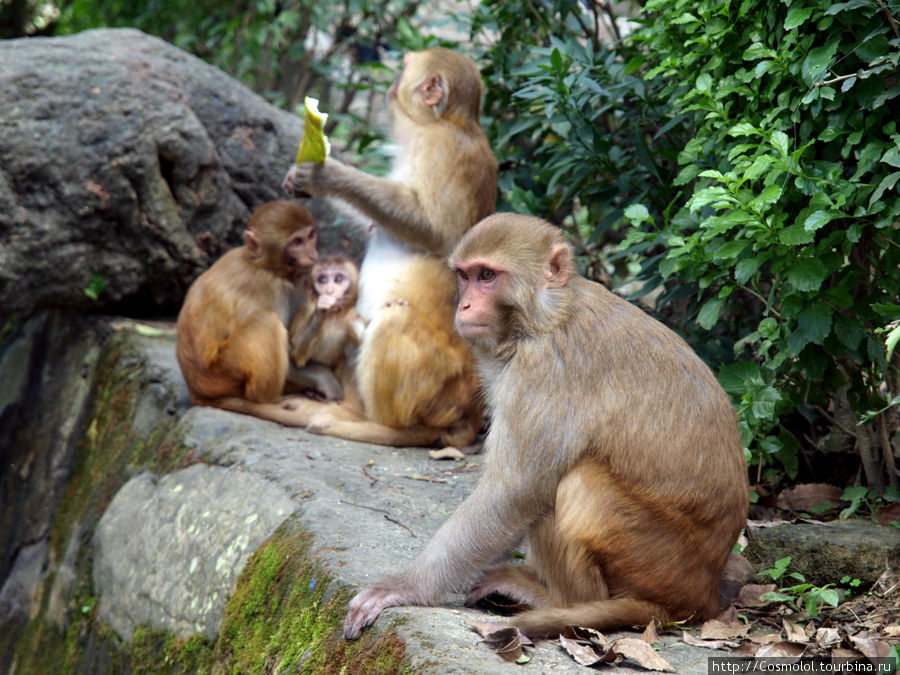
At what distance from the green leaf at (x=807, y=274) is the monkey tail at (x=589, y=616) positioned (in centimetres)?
139

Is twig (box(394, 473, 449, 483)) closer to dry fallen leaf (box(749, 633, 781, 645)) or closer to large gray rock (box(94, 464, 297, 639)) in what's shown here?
large gray rock (box(94, 464, 297, 639))

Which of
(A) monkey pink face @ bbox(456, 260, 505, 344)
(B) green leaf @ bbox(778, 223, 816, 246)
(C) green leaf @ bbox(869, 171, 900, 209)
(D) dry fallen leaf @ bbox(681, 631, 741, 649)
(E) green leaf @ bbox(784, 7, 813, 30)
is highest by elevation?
(E) green leaf @ bbox(784, 7, 813, 30)

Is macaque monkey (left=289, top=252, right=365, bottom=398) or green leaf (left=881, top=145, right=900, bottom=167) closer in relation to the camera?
green leaf (left=881, top=145, right=900, bottom=167)

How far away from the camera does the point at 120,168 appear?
6641 mm

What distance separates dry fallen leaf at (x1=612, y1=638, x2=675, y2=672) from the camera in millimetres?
2906

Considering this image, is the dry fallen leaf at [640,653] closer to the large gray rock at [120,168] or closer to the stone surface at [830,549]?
the stone surface at [830,549]

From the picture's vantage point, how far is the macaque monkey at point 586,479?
10.5 ft

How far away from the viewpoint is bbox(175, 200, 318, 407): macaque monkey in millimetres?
5793

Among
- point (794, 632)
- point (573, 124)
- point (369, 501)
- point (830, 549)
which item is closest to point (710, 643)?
point (794, 632)

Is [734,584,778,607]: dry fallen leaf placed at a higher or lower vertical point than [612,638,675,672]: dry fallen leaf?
lower

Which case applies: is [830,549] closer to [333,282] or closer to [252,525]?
[252,525]

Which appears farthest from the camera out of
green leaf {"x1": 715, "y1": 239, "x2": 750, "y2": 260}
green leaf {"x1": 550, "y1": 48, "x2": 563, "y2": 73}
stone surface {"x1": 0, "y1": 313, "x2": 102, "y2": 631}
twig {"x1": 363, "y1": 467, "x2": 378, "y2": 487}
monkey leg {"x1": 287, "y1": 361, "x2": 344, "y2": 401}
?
stone surface {"x1": 0, "y1": 313, "x2": 102, "y2": 631}

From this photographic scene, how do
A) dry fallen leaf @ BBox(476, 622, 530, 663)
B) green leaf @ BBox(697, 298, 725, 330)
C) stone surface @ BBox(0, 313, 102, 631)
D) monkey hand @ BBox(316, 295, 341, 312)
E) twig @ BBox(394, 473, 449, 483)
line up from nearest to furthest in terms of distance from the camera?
dry fallen leaf @ BBox(476, 622, 530, 663)
green leaf @ BBox(697, 298, 725, 330)
twig @ BBox(394, 473, 449, 483)
monkey hand @ BBox(316, 295, 341, 312)
stone surface @ BBox(0, 313, 102, 631)

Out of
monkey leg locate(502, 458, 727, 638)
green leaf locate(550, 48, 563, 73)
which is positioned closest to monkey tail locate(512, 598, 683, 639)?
monkey leg locate(502, 458, 727, 638)
